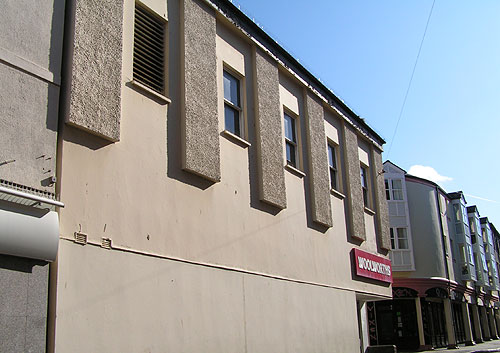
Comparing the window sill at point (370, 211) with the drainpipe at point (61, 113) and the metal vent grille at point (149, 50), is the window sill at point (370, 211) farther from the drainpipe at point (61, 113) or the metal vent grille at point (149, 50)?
the drainpipe at point (61, 113)

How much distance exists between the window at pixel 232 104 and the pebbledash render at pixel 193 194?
0.14ft

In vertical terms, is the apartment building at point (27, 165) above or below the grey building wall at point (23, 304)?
above

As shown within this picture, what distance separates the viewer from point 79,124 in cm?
784

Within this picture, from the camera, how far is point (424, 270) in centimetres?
3703

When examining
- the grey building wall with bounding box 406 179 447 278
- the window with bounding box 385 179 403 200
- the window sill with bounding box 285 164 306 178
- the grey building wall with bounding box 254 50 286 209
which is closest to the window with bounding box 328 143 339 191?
the window sill with bounding box 285 164 306 178

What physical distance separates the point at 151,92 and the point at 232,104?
3063 millimetres

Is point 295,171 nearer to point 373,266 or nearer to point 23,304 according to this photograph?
point 373,266

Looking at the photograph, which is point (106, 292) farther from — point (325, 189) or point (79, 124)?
point (325, 189)

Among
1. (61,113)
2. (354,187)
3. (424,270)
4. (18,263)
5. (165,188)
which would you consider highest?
(354,187)

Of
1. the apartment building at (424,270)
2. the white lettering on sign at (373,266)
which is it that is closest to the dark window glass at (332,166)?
the white lettering on sign at (373,266)

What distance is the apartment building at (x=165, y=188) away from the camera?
7.16m

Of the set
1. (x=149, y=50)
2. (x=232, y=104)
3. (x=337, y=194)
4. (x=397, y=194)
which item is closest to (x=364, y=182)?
(x=337, y=194)

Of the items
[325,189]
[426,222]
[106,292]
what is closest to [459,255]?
[426,222]

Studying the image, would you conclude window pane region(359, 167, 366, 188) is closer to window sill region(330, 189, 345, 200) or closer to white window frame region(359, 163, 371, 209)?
white window frame region(359, 163, 371, 209)
